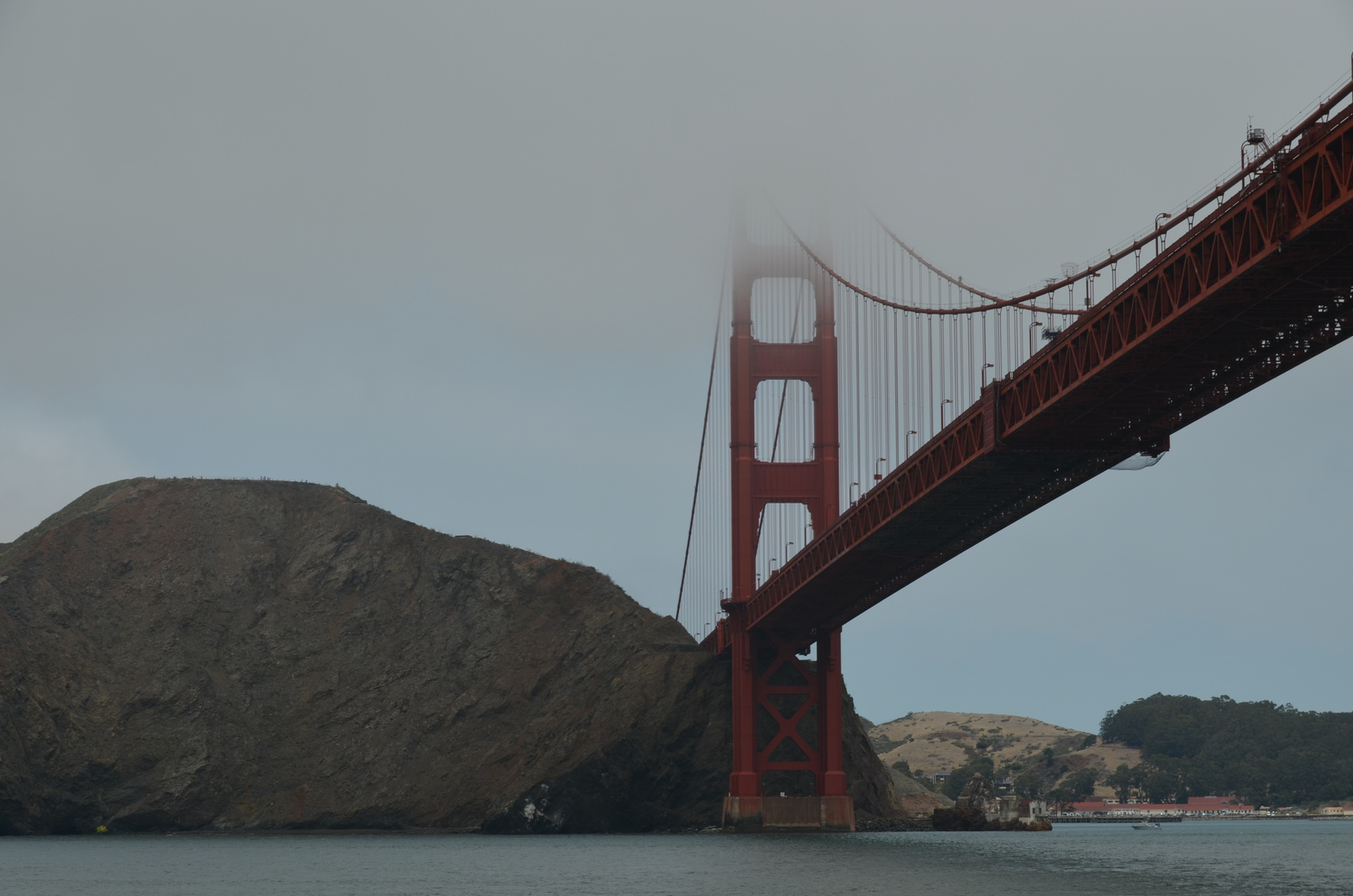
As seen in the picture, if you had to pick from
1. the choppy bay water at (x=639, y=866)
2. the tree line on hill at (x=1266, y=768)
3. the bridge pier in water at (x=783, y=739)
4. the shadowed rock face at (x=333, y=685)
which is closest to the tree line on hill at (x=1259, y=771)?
the tree line on hill at (x=1266, y=768)

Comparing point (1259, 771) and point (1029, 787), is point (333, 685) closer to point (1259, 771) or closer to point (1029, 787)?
point (1029, 787)

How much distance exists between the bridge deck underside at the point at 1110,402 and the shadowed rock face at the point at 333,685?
1823 centimetres

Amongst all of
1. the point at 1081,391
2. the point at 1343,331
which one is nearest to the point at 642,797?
the point at 1081,391

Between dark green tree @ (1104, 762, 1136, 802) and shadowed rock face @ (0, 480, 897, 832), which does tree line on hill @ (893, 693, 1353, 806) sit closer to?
dark green tree @ (1104, 762, 1136, 802)

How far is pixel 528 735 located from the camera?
73.2m

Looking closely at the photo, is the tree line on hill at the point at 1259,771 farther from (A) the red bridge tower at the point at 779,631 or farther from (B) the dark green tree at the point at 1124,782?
(A) the red bridge tower at the point at 779,631

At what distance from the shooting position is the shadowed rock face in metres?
70.5

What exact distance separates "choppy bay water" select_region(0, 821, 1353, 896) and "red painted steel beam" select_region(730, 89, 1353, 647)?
9.73 metres

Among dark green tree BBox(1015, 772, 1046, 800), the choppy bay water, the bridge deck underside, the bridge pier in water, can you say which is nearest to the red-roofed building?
dark green tree BBox(1015, 772, 1046, 800)

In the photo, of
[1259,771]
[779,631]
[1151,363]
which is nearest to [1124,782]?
→ [1259,771]

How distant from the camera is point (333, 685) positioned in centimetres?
7869

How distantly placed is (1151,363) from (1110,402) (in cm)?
322

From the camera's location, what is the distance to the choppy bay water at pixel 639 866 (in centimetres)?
3881

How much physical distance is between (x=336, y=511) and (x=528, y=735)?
67.7ft
